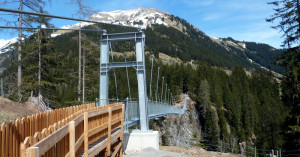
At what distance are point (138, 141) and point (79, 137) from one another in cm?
608

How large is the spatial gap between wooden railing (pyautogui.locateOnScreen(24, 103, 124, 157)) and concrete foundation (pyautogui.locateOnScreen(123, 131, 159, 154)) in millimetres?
1842

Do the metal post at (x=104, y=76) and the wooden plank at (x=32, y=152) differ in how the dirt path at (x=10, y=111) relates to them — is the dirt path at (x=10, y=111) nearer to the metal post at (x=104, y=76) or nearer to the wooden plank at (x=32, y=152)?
the metal post at (x=104, y=76)

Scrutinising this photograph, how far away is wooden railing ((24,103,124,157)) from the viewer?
2479 mm

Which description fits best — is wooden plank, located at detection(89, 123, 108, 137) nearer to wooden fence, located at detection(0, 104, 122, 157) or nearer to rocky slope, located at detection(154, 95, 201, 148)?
wooden fence, located at detection(0, 104, 122, 157)


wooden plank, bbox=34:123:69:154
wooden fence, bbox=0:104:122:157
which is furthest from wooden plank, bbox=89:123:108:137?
wooden plank, bbox=34:123:69:154

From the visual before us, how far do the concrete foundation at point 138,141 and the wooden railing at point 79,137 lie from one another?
184cm

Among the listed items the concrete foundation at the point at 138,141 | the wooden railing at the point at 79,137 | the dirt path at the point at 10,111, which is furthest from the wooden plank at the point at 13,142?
the dirt path at the point at 10,111

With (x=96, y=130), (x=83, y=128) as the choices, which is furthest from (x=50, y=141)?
(x=96, y=130)

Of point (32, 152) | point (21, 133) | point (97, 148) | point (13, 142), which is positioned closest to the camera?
point (32, 152)

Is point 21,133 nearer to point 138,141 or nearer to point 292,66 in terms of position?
point 138,141

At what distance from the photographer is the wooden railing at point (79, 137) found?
2.48m

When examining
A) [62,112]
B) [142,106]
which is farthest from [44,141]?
[142,106]

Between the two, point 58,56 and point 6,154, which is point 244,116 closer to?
point 58,56

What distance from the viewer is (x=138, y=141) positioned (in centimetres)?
1021
